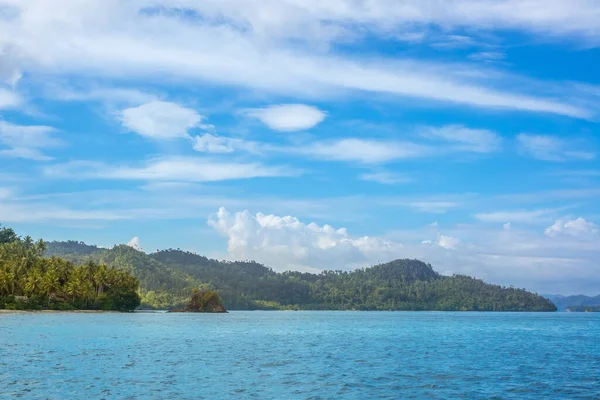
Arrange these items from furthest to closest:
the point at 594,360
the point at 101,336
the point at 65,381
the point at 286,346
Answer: the point at 101,336 → the point at 286,346 → the point at 594,360 → the point at 65,381

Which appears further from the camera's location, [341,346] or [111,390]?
[341,346]

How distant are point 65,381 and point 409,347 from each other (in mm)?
60368

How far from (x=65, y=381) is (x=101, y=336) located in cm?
5644

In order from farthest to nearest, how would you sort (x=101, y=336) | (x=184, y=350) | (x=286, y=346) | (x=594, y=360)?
(x=101, y=336) < (x=286, y=346) < (x=184, y=350) < (x=594, y=360)

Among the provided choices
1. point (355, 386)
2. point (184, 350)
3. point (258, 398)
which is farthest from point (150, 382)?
point (184, 350)

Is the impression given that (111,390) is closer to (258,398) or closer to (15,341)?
(258,398)

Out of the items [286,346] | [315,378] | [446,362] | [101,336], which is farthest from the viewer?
[101,336]

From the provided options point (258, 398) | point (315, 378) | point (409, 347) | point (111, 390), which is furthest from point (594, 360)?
point (111, 390)

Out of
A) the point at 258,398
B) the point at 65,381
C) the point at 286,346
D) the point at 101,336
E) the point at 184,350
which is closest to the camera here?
the point at 258,398

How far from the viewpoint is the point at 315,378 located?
57469 millimetres

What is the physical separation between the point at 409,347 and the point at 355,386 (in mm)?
47496

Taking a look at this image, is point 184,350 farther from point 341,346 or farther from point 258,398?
point 258,398

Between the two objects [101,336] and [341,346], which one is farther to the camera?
[101,336]

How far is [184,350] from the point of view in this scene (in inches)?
3371
